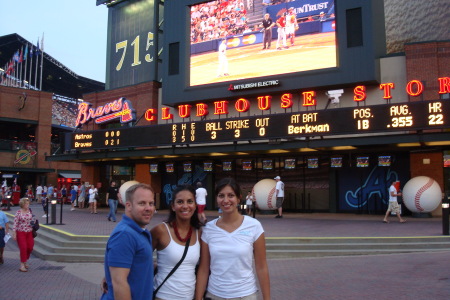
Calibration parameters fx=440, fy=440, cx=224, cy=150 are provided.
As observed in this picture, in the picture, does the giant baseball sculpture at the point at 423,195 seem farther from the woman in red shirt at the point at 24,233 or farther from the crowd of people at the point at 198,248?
the crowd of people at the point at 198,248

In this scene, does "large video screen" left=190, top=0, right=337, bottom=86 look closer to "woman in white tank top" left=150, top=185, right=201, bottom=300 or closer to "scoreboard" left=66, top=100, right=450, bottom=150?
"scoreboard" left=66, top=100, right=450, bottom=150

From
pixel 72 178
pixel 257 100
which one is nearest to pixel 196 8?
pixel 257 100

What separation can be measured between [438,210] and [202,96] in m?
13.9

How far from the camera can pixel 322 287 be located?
820cm

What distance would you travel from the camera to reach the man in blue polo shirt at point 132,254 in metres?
2.97

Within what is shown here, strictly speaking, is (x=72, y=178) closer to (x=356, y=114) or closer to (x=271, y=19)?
(x=271, y=19)

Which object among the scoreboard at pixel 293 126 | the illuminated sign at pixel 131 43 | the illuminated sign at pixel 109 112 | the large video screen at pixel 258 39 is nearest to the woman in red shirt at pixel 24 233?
the scoreboard at pixel 293 126

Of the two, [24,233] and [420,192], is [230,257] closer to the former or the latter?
[24,233]

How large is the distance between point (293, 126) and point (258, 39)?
313 inches

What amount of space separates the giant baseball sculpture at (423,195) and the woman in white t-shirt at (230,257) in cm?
1685

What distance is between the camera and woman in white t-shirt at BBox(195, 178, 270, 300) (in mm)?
3629

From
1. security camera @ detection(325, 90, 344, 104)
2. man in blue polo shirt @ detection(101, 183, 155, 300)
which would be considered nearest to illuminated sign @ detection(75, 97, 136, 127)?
security camera @ detection(325, 90, 344, 104)

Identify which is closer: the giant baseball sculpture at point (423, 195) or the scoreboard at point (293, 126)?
the scoreboard at point (293, 126)

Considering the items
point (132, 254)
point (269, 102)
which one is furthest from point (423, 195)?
point (132, 254)
